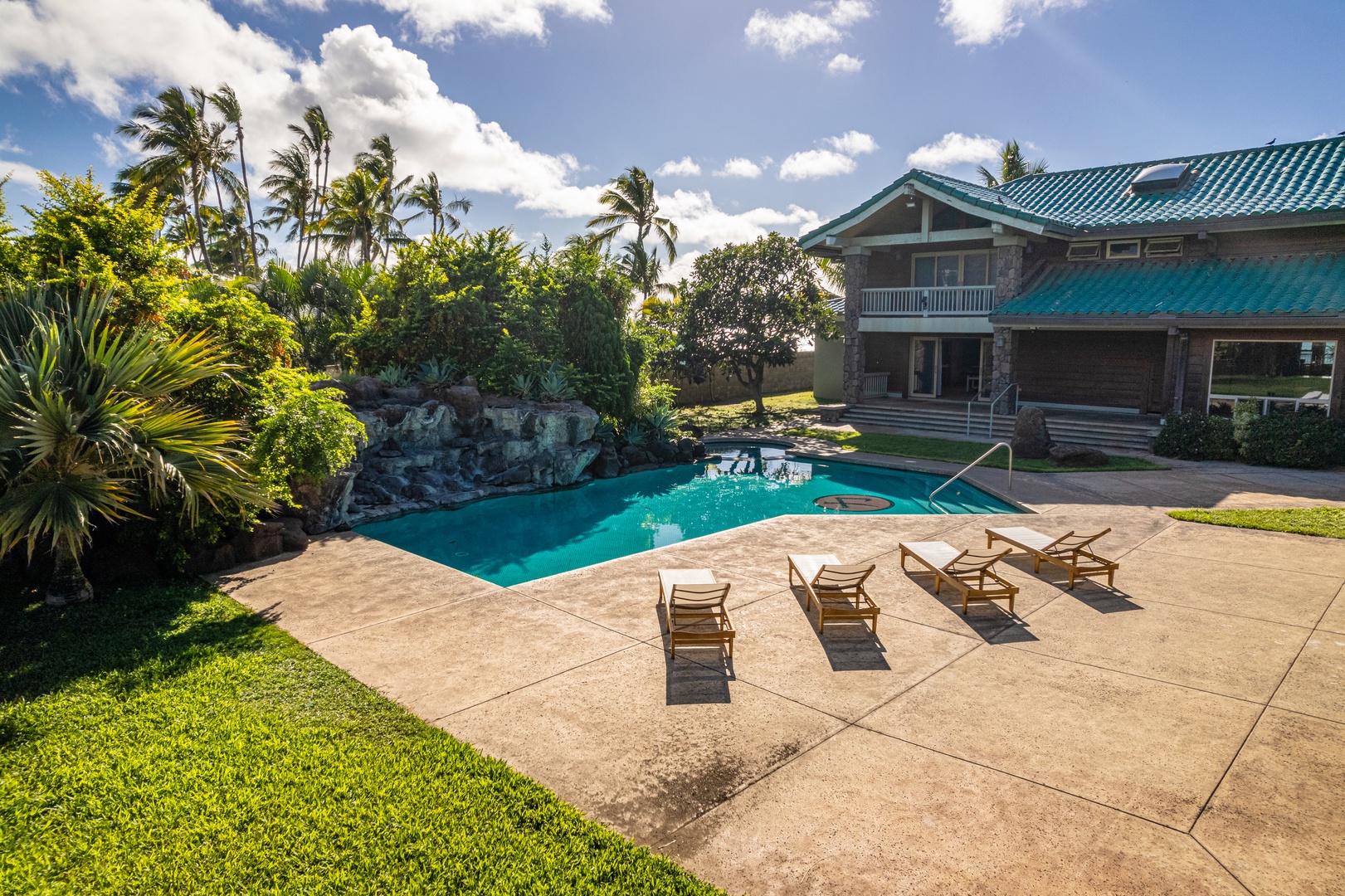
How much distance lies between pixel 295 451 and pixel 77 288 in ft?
11.0

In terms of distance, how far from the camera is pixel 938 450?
20875 millimetres

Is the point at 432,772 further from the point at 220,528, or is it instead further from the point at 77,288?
the point at 77,288

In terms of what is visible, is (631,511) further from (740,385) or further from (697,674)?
(740,385)

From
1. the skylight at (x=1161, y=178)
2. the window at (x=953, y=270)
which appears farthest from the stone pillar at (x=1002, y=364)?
the skylight at (x=1161, y=178)

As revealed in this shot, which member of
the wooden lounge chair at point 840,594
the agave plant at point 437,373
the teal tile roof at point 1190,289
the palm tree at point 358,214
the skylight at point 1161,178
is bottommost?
the wooden lounge chair at point 840,594

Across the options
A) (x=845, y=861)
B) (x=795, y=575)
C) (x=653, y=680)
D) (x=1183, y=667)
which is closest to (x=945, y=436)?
(x=795, y=575)

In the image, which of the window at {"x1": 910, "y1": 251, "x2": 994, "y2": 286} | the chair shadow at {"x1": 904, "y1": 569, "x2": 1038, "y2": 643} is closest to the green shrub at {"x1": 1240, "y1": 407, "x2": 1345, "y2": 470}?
the window at {"x1": 910, "y1": 251, "x2": 994, "y2": 286}

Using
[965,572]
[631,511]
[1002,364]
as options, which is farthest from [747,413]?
[965,572]

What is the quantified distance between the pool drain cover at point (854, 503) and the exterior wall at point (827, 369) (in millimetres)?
17687

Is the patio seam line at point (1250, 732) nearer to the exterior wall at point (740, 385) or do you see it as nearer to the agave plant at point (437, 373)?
the agave plant at point (437, 373)

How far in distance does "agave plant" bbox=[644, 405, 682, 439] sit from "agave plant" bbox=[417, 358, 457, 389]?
5.93 metres

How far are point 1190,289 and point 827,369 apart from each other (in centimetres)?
1610

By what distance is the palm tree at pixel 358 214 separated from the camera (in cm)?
4109

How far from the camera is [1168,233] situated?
68.1 ft
